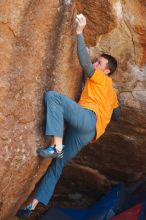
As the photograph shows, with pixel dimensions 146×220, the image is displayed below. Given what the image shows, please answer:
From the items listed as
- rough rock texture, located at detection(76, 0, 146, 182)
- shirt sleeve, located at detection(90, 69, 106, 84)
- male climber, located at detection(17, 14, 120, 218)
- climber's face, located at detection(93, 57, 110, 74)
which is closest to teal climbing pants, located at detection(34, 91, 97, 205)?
male climber, located at detection(17, 14, 120, 218)

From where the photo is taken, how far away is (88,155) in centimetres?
577

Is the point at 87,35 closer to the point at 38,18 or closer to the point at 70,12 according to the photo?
the point at 70,12

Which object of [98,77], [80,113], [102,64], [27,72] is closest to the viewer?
[27,72]

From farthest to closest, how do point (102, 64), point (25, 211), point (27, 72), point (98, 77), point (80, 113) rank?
1. point (25, 211)
2. point (102, 64)
3. point (98, 77)
4. point (80, 113)
5. point (27, 72)

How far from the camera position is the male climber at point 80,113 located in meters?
3.90

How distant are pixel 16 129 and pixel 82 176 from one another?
2447 millimetres

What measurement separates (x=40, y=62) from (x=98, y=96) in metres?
0.61

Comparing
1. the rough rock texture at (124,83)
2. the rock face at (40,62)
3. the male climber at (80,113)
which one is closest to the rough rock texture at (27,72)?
the rock face at (40,62)

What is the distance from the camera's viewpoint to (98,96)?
4.21 m

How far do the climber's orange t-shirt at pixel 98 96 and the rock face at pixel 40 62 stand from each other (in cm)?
18

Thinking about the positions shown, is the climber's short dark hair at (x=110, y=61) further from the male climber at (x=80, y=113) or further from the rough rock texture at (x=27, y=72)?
the rough rock texture at (x=27, y=72)

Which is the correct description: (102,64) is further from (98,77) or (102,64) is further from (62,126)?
(62,126)

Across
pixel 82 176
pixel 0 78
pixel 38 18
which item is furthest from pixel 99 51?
pixel 82 176

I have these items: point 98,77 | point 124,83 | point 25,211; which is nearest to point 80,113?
point 98,77
